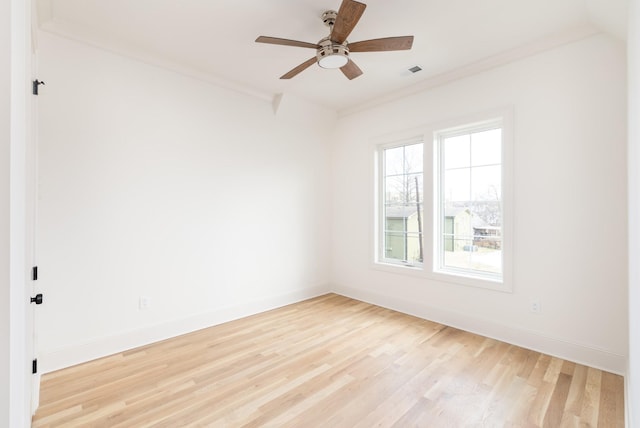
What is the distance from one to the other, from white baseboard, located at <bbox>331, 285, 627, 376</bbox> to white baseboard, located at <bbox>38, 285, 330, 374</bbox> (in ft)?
5.17

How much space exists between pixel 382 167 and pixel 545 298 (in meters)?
2.42

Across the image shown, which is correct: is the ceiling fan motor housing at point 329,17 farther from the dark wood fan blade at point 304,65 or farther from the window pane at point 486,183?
the window pane at point 486,183

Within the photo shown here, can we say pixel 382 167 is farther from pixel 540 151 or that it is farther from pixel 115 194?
pixel 115 194

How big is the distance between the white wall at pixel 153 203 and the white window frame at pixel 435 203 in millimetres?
1143

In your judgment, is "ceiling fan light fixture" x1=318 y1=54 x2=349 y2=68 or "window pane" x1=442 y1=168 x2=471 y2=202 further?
"window pane" x1=442 y1=168 x2=471 y2=202

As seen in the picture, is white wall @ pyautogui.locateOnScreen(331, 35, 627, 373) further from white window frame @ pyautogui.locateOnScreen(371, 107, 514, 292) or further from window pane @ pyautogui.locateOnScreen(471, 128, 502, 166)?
window pane @ pyautogui.locateOnScreen(471, 128, 502, 166)

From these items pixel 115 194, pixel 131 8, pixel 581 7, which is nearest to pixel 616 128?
pixel 581 7

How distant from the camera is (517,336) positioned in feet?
9.56

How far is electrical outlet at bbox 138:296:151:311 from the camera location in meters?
2.96

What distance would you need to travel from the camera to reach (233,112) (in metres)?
3.67

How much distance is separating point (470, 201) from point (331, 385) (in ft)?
8.07

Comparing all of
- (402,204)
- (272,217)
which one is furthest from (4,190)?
(402,204)

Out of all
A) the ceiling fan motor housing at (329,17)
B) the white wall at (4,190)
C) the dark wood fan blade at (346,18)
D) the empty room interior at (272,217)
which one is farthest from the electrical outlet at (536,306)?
the white wall at (4,190)
